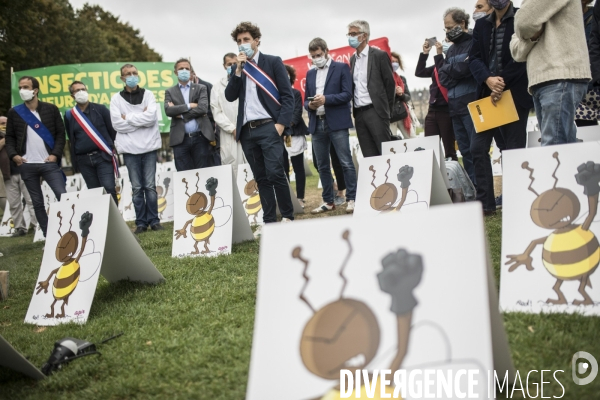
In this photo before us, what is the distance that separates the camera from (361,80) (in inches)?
236

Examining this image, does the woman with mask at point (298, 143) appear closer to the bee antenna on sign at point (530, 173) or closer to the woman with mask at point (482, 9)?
the woman with mask at point (482, 9)

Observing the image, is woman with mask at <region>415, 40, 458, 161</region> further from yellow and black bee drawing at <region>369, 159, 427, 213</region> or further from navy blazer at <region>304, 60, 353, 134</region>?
yellow and black bee drawing at <region>369, 159, 427, 213</region>

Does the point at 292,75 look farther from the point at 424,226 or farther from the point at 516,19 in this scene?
the point at 424,226

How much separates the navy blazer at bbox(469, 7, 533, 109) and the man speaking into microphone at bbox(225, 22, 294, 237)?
157cm

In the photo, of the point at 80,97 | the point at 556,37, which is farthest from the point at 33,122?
the point at 556,37

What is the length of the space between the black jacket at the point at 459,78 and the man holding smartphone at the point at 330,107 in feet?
3.72

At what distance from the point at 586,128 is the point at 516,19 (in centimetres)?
104

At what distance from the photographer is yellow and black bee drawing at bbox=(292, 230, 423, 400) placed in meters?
1.59

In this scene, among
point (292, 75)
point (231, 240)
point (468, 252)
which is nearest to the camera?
point (468, 252)

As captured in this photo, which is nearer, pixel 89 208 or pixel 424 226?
pixel 424 226

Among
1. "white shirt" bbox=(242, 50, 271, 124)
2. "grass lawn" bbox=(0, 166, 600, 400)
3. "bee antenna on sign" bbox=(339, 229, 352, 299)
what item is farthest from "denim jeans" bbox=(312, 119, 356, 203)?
"bee antenna on sign" bbox=(339, 229, 352, 299)

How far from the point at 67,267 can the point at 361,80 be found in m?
3.63

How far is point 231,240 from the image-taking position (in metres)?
4.52

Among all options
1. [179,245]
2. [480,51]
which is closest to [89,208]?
[179,245]
